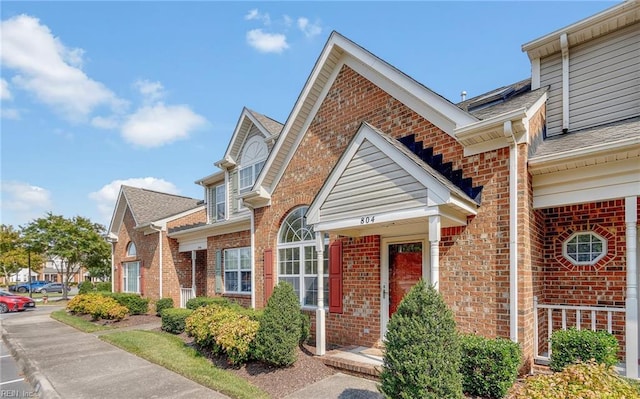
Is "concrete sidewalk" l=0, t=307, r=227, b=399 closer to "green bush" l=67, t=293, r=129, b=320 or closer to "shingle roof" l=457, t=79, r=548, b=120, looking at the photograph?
"green bush" l=67, t=293, r=129, b=320

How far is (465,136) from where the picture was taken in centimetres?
687

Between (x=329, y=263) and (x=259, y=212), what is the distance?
138 inches

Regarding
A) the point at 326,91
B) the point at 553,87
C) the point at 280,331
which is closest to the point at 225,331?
the point at 280,331

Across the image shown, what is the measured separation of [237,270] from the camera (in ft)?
46.2

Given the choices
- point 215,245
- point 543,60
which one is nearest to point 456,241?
point 543,60

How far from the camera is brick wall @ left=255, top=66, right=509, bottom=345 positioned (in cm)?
654

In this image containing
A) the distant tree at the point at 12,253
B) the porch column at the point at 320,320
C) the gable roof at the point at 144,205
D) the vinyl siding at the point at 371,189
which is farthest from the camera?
the distant tree at the point at 12,253

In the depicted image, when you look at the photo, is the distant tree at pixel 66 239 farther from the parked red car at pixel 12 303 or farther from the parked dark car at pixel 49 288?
the parked dark car at pixel 49 288

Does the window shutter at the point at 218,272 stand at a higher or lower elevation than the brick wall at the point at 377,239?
lower

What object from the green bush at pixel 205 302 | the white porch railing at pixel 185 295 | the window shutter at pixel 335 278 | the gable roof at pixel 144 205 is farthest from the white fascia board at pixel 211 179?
the window shutter at pixel 335 278

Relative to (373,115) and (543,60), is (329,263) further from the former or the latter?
(543,60)

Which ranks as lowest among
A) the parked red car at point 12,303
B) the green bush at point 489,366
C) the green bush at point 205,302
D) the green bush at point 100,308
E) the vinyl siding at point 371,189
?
the parked red car at point 12,303

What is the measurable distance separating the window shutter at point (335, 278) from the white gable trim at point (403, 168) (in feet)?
4.23

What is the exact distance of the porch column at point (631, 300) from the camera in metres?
5.57
